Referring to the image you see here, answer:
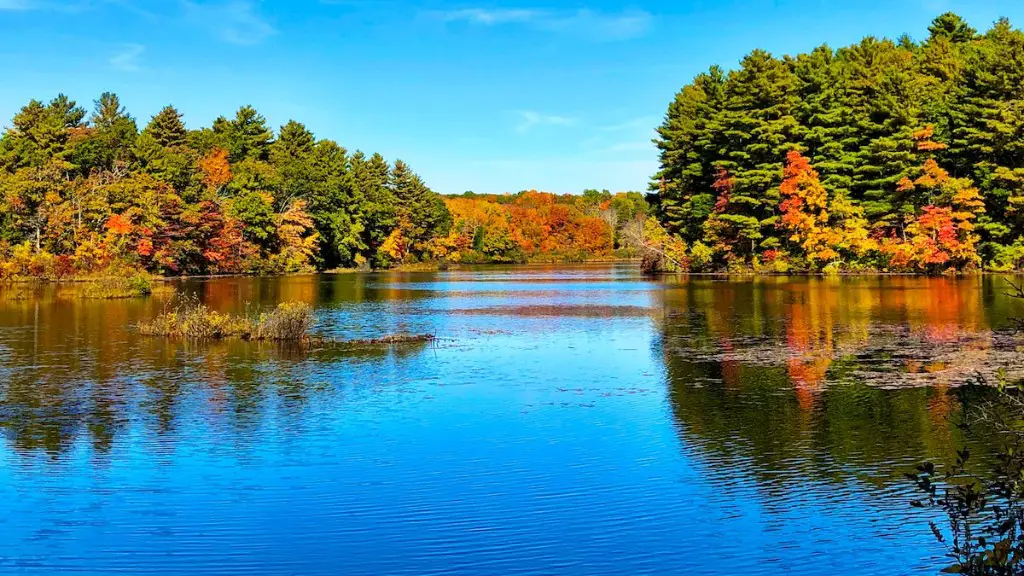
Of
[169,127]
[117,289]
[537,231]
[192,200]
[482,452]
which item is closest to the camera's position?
[482,452]

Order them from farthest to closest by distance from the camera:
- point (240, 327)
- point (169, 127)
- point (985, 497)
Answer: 1. point (169, 127)
2. point (240, 327)
3. point (985, 497)

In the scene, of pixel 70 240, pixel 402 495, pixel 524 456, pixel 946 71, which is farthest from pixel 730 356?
pixel 946 71

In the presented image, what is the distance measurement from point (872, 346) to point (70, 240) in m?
49.5

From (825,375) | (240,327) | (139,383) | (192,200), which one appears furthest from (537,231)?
(139,383)

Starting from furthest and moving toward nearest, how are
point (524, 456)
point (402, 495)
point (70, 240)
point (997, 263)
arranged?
point (70, 240) < point (997, 263) < point (524, 456) < point (402, 495)

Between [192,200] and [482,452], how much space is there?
197ft

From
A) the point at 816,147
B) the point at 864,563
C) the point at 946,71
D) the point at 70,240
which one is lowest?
the point at 864,563

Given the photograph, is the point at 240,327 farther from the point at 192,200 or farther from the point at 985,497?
the point at 192,200

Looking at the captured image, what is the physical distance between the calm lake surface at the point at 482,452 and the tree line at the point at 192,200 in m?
35.6

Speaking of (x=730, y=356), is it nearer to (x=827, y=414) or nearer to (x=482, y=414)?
(x=827, y=414)

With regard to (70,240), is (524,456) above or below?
below

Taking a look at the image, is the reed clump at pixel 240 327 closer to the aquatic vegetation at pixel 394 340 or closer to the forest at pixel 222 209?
the aquatic vegetation at pixel 394 340

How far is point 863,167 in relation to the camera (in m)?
54.2

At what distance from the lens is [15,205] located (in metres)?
53.3
